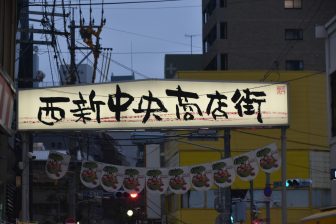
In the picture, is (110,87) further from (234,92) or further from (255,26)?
(255,26)

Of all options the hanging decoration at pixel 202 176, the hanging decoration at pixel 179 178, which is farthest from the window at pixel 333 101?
the hanging decoration at pixel 179 178

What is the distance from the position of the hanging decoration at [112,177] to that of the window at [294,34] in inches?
1721

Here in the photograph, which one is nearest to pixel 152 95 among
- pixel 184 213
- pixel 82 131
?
pixel 82 131

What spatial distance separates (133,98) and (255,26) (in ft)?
142

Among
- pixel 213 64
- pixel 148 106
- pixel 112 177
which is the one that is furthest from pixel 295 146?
pixel 148 106

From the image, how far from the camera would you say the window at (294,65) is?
211 feet

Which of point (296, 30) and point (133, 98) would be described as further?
point (296, 30)

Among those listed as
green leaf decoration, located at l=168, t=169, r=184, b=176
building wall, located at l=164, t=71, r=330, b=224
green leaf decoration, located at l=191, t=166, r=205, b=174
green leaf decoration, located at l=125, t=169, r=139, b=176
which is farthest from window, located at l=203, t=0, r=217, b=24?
green leaf decoration, located at l=125, t=169, r=139, b=176

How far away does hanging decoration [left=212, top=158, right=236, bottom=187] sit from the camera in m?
23.7

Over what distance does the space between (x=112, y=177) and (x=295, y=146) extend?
3165 cm

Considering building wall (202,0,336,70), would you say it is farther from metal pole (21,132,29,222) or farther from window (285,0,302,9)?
metal pole (21,132,29,222)

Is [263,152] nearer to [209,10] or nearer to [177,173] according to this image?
[177,173]

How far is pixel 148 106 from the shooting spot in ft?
75.7

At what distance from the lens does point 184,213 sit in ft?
174
